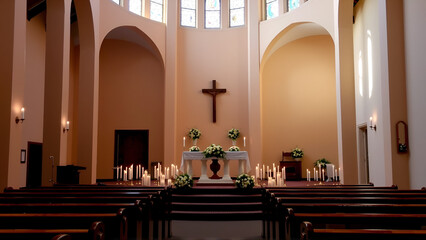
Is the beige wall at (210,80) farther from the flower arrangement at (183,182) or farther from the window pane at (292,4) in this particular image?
the flower arrangement at (183,182)

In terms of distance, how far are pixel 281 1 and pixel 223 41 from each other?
2460 millimetres

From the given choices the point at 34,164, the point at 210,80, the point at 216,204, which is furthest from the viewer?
the point at 210,80

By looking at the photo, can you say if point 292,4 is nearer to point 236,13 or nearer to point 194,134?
point 236,13

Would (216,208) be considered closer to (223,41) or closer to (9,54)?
(9,54)

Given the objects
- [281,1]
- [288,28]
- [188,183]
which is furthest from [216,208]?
[281,1]

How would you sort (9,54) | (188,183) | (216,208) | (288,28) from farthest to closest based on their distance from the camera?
(288,28)
(188,183)
(216,208)
(9,54)

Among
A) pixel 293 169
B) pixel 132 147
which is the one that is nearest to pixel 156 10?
pixel 132 147

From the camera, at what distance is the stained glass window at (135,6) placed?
13.4 m

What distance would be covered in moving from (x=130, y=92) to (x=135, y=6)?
10.1 ft

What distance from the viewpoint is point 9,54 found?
634 centimetres

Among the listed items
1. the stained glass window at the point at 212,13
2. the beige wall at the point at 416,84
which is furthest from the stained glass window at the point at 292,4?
A: the beige wall at the point at 416,84

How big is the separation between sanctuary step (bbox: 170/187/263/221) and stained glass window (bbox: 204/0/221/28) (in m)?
7.85

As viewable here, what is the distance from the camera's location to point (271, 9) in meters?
14.1

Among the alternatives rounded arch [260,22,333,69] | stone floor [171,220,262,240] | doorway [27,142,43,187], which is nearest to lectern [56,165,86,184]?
stone floor [171,220,262,240]
